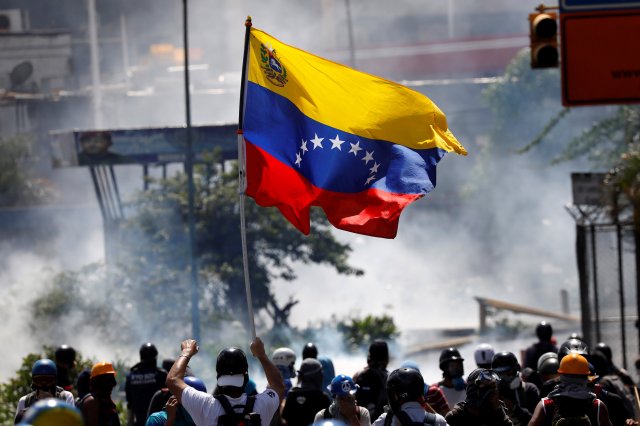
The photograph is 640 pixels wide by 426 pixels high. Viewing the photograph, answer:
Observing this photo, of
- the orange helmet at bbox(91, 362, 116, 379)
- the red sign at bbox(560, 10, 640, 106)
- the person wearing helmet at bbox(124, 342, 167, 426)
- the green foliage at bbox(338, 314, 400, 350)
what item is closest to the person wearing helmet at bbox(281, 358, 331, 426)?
the orange helmet at bbox(91, 362, 116, 379)

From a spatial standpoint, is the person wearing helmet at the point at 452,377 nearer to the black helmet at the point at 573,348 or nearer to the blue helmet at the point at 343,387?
the black helmet at the point at 573,348

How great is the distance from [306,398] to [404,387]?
2539 mm

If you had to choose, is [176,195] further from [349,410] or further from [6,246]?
[349,410]

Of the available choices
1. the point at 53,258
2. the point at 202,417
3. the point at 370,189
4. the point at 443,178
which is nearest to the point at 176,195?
the point at 53,258

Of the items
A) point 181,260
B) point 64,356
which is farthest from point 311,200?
point 181,260

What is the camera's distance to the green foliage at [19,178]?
5016cm

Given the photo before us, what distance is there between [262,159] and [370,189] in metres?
0.76

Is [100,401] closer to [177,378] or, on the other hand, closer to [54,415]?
[177,378]

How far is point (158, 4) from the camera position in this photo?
69812 millimetres

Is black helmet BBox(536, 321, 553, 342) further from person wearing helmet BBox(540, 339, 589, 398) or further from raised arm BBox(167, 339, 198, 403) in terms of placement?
raised arm BBox(167, 339, 198, 403)

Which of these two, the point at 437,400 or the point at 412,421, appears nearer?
the point at 412,421

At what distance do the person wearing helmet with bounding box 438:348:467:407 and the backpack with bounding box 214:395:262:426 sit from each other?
279 centimetres

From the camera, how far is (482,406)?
5.94 m

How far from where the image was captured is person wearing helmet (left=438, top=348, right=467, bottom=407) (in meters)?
7.93
